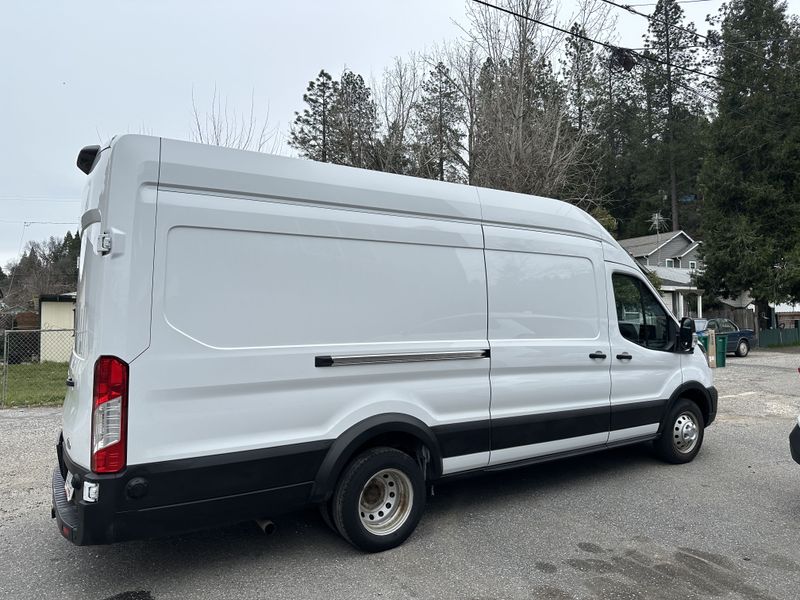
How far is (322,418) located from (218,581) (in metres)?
1.16

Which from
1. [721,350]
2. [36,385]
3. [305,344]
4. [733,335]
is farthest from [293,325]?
[733,335]

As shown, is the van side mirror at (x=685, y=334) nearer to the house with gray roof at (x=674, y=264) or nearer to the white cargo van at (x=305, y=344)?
the white cargo van at (x=305, y=344)

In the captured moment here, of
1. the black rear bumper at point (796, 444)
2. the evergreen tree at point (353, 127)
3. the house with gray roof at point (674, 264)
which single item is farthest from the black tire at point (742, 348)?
the black rear bumper at point (796, 444)

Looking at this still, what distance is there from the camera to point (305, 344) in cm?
361

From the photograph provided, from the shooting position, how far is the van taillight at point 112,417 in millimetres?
3037

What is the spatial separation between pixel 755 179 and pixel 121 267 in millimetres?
30889

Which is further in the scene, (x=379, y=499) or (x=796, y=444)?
(x=796, y=444)

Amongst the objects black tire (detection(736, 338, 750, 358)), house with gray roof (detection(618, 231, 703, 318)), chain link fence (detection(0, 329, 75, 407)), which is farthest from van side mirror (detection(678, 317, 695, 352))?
house with gray roof (detection(618, 231, 703, 318))

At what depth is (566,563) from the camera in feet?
12.4

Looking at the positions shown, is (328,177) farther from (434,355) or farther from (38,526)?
(38,526)

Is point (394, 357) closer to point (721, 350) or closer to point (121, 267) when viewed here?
point (121, 267)

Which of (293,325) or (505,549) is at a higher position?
(293,325)

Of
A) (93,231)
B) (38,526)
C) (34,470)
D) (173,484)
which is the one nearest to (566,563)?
(173,484)

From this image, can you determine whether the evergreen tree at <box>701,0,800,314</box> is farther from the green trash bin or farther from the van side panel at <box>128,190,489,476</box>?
the van side panel at <box>128,190,489,476</box>
